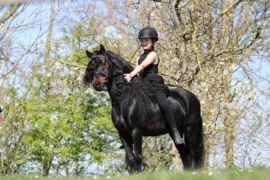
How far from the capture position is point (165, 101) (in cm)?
538

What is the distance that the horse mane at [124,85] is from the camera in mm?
5195

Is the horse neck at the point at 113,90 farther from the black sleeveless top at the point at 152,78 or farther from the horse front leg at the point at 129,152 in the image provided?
the horse front leg at the point at 129,152

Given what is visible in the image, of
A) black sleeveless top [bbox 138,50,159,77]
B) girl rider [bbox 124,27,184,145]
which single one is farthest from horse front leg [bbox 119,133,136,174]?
black sleeveless top [bbox 138,50,159,77]

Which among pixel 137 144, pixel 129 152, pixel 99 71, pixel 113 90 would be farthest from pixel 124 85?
pixel 129 152

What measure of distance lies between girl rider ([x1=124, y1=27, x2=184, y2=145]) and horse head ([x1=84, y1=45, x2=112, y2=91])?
385 mm

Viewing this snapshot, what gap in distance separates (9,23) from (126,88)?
900cm

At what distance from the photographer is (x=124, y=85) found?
5215 millimetres

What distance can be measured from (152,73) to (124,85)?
25.5 inches

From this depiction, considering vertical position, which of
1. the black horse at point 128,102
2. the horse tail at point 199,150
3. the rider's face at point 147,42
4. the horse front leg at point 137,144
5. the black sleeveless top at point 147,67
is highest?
the rider's face at point 147,42

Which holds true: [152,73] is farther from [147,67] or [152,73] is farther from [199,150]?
[199,150]

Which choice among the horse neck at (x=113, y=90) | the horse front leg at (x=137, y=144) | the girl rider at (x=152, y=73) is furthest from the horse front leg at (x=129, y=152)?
the girl rider at (x=152, y=73)

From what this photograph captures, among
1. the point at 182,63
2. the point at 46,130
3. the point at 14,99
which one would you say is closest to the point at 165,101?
the point at 182,63

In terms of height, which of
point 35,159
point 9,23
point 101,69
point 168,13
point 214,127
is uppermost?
point 9,23

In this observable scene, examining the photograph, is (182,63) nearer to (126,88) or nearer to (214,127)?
(214,127)
